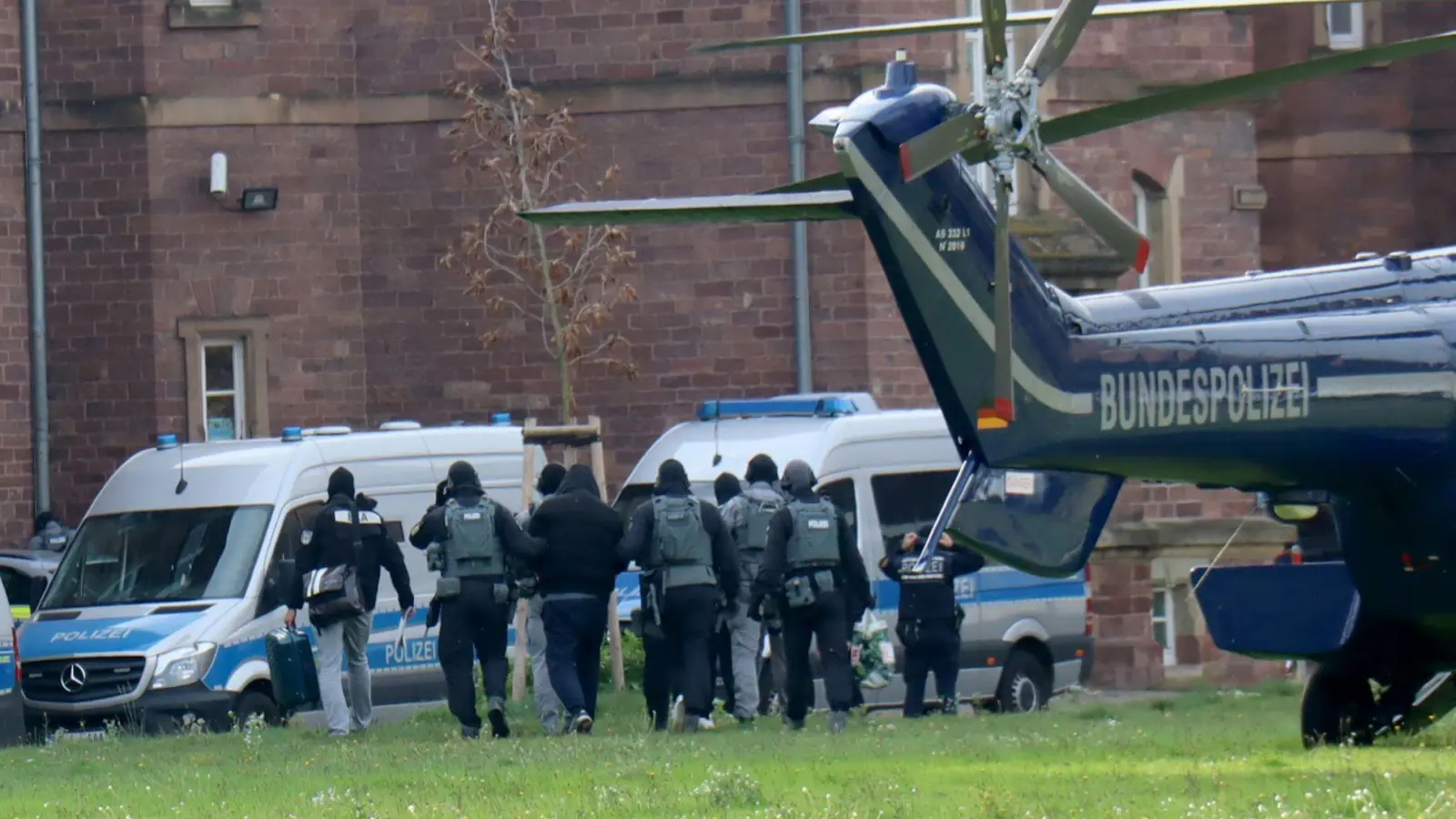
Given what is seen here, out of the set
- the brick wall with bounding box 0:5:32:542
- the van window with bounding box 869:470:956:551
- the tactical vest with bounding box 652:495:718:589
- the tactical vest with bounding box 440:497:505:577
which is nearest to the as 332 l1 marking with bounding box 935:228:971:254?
the tactical vest with bounding box 652:495:718:589

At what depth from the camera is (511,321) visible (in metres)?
25.3

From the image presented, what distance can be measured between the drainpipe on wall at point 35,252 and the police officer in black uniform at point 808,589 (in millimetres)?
10467

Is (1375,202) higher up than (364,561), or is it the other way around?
(1375,202)

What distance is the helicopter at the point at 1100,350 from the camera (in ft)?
38.9

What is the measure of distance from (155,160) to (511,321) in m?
3.54

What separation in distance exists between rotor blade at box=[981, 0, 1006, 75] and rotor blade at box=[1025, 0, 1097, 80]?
16cm

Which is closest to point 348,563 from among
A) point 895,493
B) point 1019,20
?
point 895,493

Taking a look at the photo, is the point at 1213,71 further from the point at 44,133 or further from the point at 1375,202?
the point at 44,133

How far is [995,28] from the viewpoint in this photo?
11781mm

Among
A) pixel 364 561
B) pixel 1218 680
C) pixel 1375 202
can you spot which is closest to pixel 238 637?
pixel 364 561

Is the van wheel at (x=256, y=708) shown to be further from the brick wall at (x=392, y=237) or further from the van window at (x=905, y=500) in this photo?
the brick wall at (x=392, y=237)

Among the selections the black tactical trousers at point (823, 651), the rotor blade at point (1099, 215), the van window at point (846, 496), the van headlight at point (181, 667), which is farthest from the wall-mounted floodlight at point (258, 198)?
the rotor blade at point (1099, 215)

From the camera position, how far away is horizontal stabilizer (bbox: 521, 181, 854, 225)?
40.1 feet

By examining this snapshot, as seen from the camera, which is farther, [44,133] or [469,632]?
[44,133]
